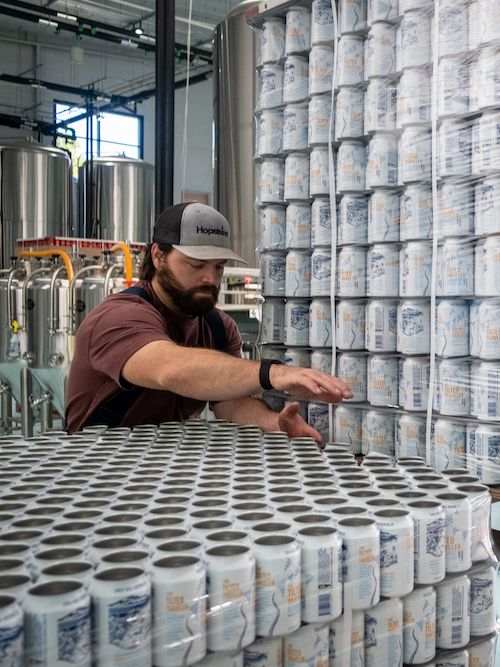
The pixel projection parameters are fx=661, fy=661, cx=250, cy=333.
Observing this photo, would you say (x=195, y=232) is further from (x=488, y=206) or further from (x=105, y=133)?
(x=105, y=133)

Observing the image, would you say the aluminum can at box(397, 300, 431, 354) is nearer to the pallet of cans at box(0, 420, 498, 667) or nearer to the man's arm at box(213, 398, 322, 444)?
the man's arm at box(213, 398, 322, 444)

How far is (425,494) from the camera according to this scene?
1.44 m

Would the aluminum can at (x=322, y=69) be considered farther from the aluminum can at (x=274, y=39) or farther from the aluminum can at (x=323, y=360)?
the aluminum can at (x=323, y=360)

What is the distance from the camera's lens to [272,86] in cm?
274

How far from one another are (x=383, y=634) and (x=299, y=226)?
5.71 ft

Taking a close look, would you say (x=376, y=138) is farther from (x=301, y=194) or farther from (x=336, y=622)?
(x=336, y=622)

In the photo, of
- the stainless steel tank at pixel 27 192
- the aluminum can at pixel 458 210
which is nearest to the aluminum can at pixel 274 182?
the aluminum can at pixel 458 210

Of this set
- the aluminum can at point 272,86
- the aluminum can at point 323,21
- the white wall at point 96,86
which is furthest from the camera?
the white wall at point 96,86

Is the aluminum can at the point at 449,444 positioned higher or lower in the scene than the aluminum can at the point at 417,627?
higher

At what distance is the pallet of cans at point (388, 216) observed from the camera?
6.86 feet

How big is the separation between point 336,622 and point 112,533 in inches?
17.2

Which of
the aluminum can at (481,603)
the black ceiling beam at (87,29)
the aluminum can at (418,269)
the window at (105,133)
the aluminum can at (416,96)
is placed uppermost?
the black ceiling beam at (87,29)

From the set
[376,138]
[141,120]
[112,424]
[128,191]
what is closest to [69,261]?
[112,424]

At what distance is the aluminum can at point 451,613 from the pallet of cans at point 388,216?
2.45 ft
